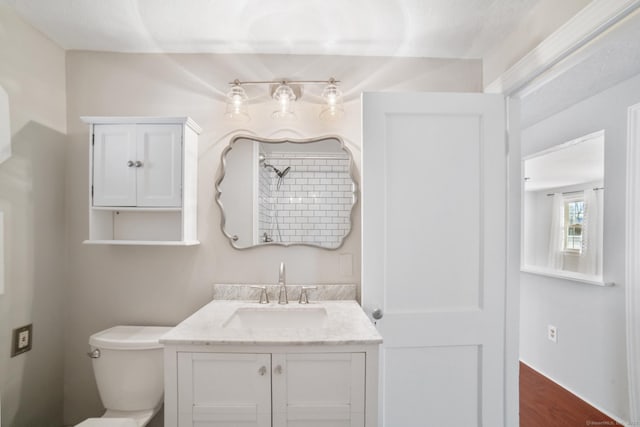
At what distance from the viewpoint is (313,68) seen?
1.87 m

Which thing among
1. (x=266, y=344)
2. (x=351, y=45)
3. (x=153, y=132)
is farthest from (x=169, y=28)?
(x=266, y=344)

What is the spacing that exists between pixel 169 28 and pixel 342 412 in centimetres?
203

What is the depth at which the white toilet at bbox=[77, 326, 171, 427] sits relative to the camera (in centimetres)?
154

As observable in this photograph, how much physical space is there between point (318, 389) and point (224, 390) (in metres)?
0.38

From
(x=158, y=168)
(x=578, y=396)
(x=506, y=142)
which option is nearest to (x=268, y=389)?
(x=158, y=168)

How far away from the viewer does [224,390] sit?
1.23 meters

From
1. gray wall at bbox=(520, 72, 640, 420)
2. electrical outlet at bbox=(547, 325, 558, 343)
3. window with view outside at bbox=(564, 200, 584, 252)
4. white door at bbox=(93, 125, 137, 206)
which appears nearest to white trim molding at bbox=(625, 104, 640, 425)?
gray wall at bbox=(520, 72, 640, 420)

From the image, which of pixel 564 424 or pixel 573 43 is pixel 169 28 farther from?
pixel 564 424

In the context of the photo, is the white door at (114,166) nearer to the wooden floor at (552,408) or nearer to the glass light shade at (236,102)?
the glass light shade at (236,102)

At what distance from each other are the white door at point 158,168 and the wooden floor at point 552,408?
2754 millimetres

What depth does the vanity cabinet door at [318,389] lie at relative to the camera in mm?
1217

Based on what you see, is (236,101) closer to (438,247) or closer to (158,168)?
(158,168)

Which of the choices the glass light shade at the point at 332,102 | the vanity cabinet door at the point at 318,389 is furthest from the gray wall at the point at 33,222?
the glass light shade at the point at 332,102

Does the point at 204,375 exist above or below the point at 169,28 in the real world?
below
